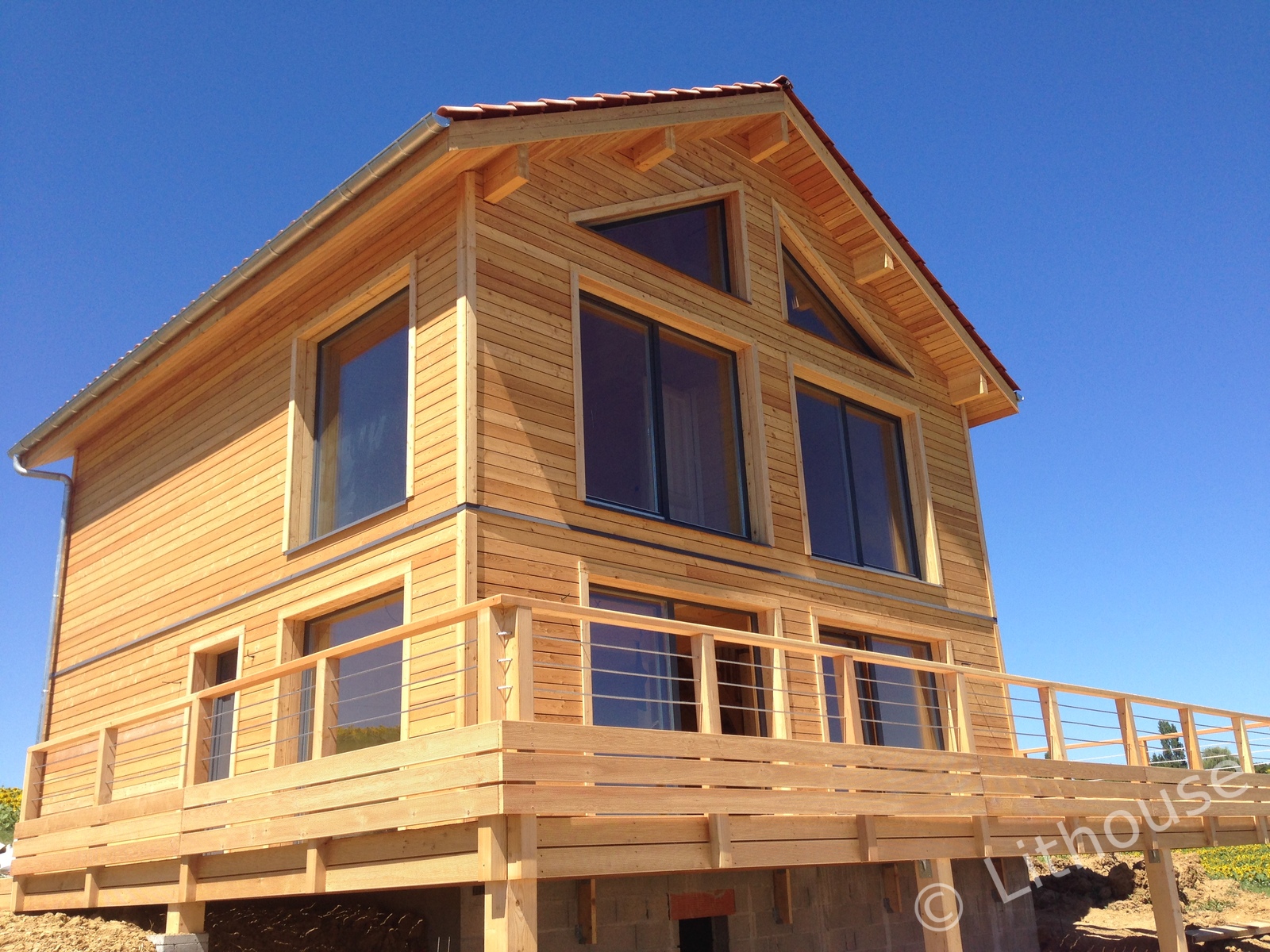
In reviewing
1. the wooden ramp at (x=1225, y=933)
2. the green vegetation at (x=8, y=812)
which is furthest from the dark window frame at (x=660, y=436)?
the green vegetation at (x=8, y=812)

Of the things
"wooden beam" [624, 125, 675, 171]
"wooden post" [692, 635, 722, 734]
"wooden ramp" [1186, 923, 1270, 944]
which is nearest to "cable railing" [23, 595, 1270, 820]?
"wooden post" [692, 635, 722, 734]

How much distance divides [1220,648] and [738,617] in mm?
26402

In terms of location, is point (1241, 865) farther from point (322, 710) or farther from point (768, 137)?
point (322, 710)

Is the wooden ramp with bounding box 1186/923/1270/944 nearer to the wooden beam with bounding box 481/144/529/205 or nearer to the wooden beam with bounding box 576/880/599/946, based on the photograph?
the wooden beam with bounding box 576/880/599/946

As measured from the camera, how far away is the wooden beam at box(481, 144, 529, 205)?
28.3 ft

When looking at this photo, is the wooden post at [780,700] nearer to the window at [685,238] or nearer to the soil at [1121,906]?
the window at [685,238]

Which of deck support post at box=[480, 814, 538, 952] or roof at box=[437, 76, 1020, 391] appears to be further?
roof at box=[437, 76, 1020, 391]

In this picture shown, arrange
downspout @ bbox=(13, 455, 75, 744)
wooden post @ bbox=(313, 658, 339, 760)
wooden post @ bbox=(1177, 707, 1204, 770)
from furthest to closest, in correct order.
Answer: downspout @ bbox=(13, 455, 75, 744)
wooden post @ bbox=(1177, 707, 1204, 770)
wooden post @ bbox=(313, 658, 339, 760)

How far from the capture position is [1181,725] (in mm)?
11414

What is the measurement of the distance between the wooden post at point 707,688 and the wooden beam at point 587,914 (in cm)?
203

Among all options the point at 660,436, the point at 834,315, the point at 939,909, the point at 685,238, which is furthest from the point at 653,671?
the point at 834,315

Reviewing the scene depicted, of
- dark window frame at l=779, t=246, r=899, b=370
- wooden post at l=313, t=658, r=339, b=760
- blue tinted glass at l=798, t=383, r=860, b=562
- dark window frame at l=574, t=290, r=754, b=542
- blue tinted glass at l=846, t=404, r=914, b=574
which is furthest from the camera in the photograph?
dark window frame at l=779, t=246, r=899, b=370

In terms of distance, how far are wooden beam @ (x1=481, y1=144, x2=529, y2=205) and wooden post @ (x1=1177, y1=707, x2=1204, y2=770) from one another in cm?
845

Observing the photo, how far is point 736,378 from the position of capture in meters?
11.1
